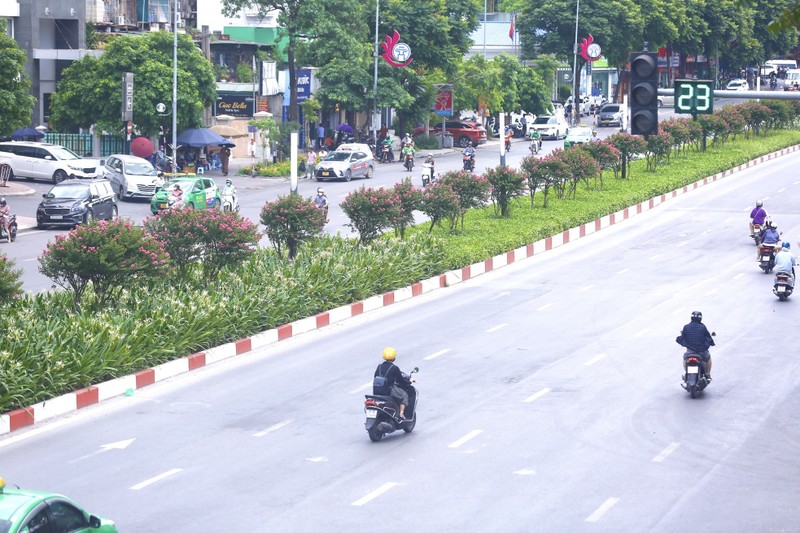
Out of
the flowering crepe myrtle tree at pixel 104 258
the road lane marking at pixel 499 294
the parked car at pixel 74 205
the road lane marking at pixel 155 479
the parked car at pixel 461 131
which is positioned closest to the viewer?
the road lane marking at pixel 155 479

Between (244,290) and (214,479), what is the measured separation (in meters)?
8.53

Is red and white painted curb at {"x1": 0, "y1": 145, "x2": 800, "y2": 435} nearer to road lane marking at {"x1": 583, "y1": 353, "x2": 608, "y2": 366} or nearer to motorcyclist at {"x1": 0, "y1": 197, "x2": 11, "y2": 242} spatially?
road lane marking at {"x1": 583, "y1": 353, "x2": 608, "y2": 366}

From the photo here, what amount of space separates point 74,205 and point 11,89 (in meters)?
9.15

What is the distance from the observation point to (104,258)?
19484 millimetres

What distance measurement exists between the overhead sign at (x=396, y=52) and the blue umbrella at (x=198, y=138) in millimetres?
11845

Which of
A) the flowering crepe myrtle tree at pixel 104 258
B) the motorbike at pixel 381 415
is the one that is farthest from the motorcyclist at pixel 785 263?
the motorbike at pixel 381 415

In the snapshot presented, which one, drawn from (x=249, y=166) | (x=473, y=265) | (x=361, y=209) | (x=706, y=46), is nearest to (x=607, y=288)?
(x=473, y=265)

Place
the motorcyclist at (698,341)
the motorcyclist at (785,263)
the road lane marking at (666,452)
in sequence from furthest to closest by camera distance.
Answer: the motorcyclist at (785,263), the motorcyclist at (698,341), the road lane marking at (666,452)

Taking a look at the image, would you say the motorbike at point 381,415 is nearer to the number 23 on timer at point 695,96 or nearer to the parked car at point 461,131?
the number 23 on timer at point 695,96

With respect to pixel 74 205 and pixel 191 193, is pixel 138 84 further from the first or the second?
pixel 74 205

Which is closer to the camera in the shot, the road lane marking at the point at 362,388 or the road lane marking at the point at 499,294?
the road lane marking at the point at 362,388

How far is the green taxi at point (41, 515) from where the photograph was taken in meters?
9.17

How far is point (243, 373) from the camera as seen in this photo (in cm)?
1917

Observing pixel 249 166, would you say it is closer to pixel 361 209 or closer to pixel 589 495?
pixel 361 209
